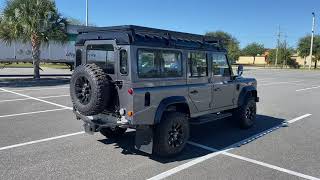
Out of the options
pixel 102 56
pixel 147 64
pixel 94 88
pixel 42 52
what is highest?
pixel 42 52

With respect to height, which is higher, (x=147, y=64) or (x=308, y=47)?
(x=308, y=47)

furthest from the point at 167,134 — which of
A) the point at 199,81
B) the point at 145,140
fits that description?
the point at 199,81

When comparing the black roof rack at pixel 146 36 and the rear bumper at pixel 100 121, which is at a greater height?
the black roof rack at pixel 146 36

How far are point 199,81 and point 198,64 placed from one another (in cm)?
33

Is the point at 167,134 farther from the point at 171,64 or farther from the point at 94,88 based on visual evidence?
the point at 94,88

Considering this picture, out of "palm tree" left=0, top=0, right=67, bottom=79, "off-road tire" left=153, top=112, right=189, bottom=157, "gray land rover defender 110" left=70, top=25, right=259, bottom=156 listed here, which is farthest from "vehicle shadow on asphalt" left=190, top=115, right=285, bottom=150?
"palm tree" left=0, top=0, right=67, bottom=79

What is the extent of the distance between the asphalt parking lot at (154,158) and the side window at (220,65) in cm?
143

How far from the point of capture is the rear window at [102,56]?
6.30 metres

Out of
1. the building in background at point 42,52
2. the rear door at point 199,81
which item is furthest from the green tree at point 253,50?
the rear door at point 199,81

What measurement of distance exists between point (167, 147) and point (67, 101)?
7831 mm

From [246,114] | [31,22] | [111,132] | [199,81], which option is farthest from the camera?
[31,22]

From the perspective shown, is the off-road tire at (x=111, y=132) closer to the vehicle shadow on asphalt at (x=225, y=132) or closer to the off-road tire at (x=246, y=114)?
the vehicle shadow on asphalt at (x=225, y=132)

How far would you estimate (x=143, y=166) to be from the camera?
5973 mm

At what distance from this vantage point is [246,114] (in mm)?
9062
